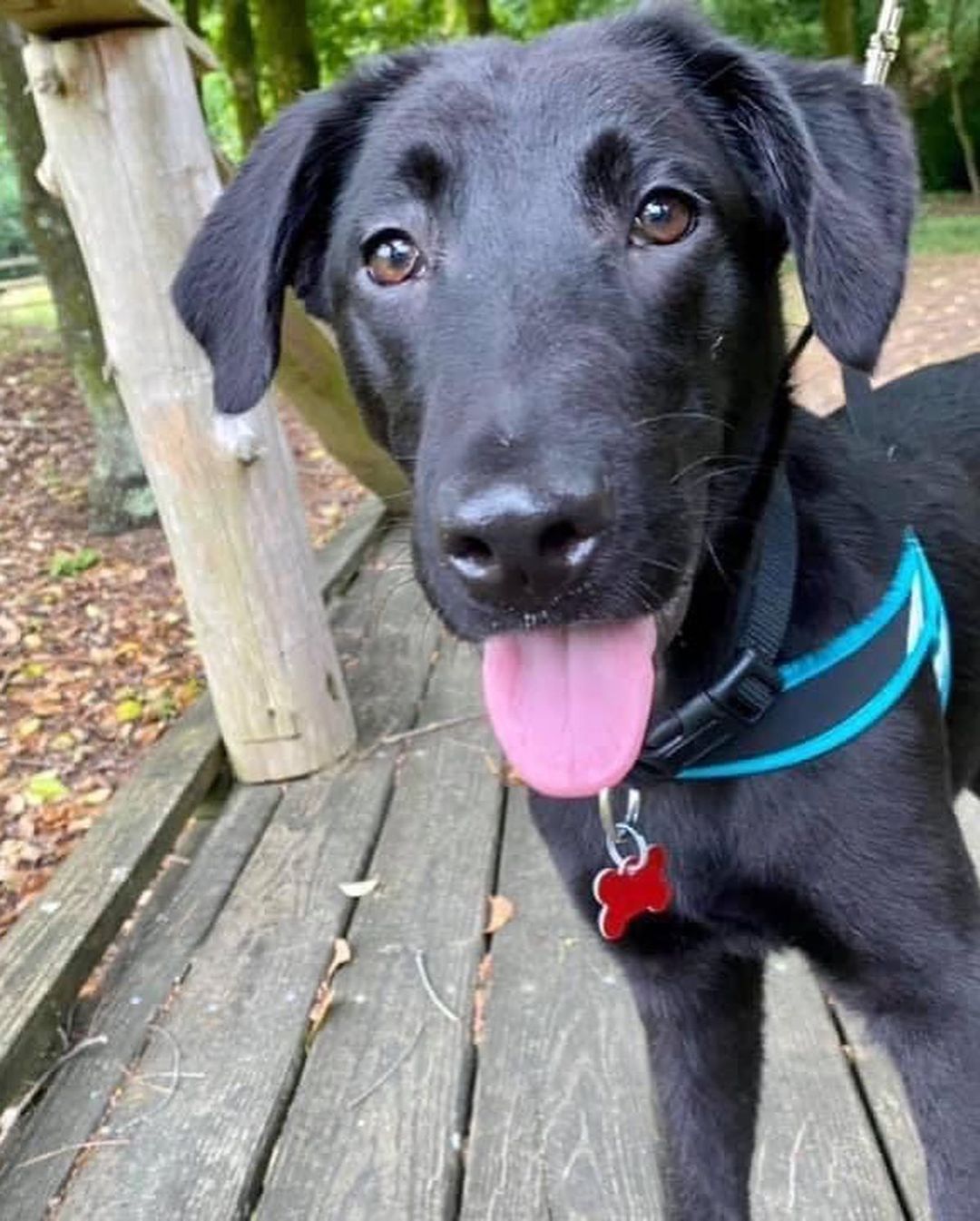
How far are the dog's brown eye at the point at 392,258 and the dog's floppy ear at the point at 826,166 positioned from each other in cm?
40

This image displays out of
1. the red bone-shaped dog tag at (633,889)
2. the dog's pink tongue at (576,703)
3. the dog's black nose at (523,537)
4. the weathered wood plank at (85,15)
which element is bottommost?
the red bone-shaped dog tag at (633,889)

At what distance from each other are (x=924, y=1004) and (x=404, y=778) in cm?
223

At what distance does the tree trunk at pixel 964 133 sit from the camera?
68.0ft

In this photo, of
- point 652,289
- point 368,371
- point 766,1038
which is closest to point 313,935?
point 766,1038

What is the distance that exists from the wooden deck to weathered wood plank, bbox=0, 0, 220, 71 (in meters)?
1.45

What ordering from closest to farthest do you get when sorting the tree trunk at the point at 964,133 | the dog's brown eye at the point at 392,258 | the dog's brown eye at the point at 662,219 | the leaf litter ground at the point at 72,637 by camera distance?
1. the dog's brown eye at the point at 662,219
2. the dog's brown eye at the point at 392,258
3. the leaf litter ground at the point at 72,637
4. the tree trunk at the point at 964,133

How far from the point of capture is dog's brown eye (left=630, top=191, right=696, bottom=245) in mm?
1689

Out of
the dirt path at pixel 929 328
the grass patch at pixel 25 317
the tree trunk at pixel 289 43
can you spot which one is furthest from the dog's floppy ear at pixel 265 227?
the tree trunk at pixel 289 43

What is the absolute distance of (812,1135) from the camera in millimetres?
2424

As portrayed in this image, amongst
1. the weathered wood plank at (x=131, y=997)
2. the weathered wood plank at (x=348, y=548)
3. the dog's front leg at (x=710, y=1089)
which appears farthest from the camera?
the weathered wood plank at (x=348, y=548)

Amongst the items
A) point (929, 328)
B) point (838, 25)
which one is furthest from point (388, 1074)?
point (838, 25)

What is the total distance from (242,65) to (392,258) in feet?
43.5

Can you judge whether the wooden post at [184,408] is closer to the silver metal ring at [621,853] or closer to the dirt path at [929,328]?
the silver metal ring at [621,853]

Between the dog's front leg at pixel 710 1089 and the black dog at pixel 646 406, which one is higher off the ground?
the black dog at pixel 646 406
